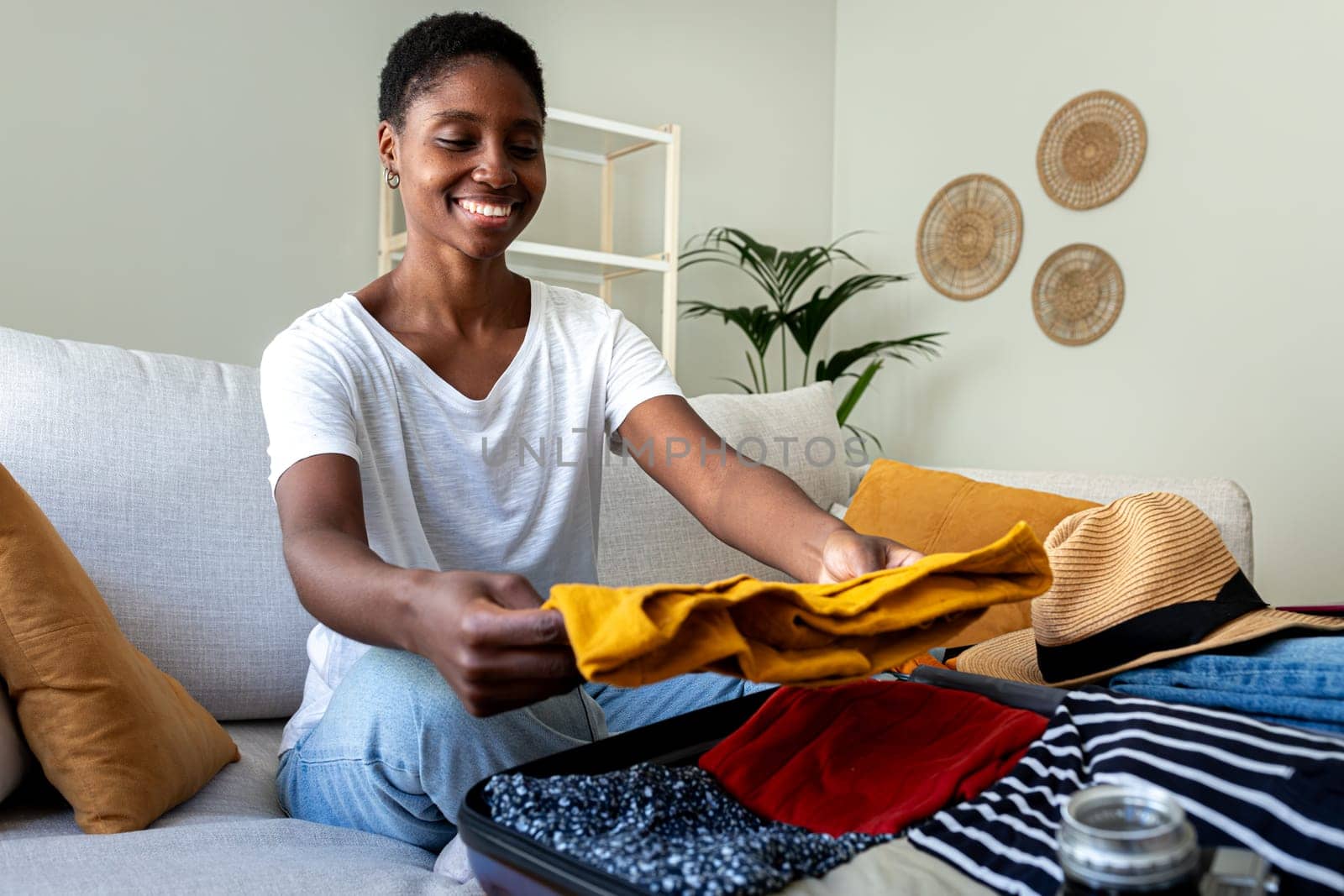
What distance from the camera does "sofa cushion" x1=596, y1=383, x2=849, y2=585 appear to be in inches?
72.8

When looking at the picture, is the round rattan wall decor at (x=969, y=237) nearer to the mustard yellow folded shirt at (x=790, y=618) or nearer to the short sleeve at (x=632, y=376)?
the short sleeve at (x=632, y=376)

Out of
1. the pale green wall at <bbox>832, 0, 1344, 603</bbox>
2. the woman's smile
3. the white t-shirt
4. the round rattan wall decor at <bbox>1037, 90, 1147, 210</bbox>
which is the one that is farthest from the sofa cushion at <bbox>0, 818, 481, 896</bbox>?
the round rattan wall decor at <bbox>1037, 90, 1147, 210</bbox>

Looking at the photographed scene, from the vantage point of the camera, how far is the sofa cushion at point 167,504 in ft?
4.48

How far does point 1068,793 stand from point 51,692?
927 millimetres

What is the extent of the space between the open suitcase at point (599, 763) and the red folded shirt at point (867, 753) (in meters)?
0.04

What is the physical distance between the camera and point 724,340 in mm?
4160

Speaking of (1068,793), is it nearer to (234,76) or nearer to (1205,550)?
(1205,550)

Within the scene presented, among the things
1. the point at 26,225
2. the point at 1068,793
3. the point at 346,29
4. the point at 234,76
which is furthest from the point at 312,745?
the point at 346,29

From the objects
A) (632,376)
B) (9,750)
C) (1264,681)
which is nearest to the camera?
(1264,681)

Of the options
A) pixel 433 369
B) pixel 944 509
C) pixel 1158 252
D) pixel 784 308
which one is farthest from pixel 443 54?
pixel 1158 252

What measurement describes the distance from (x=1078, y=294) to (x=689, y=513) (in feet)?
7.74

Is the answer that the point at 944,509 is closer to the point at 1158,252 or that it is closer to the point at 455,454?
the point at 455,454

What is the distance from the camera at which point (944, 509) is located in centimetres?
202

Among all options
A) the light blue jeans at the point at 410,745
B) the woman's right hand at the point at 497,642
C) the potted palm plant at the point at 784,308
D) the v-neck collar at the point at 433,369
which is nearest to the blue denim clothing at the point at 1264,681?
the light blue jeans at the point at 410,745
